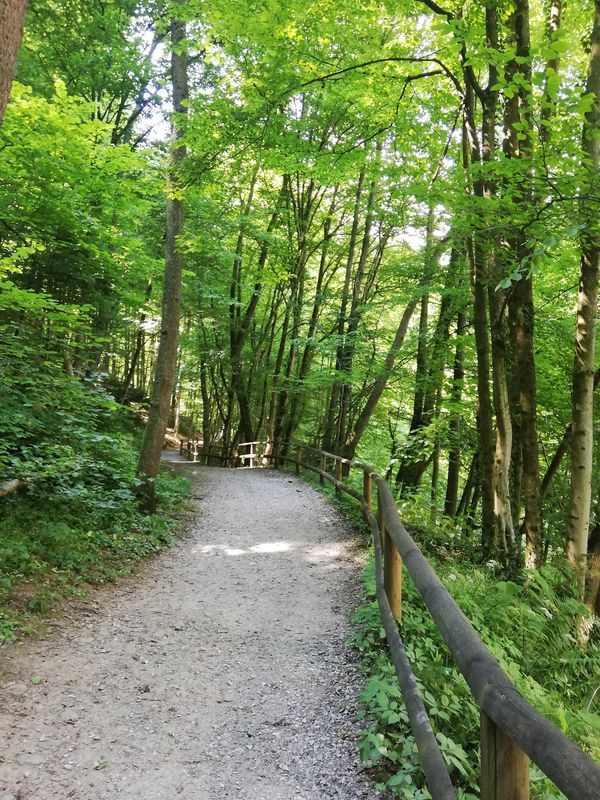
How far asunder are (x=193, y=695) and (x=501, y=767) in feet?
9.37

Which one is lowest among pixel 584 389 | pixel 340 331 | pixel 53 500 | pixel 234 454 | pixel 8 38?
pixel 234 454

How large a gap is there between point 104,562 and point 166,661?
93.8 inches

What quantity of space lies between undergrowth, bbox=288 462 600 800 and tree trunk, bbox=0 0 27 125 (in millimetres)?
4228

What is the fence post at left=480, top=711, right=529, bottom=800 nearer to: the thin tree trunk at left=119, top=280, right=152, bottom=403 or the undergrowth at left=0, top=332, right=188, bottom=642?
the undergrowth at left=0, top=332, right=188, bottom=642

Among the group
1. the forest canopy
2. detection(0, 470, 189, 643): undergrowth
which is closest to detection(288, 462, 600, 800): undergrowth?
the forest canopy

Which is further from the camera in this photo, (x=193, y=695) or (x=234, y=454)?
(x=234, y=454)

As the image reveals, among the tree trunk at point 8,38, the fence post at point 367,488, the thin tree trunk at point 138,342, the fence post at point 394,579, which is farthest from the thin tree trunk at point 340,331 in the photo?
the tree trunk at point 8,38

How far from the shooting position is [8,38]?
2.95m

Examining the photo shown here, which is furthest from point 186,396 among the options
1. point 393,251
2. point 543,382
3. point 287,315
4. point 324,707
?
point 324,707

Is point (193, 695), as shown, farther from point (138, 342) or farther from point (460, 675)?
point (138, 342)

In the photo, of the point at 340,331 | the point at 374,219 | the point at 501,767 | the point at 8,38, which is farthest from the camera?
the point at 340,331

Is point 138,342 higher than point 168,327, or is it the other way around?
point 138,342

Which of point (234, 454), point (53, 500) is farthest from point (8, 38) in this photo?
point (234, 454)

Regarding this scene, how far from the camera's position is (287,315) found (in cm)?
1948
